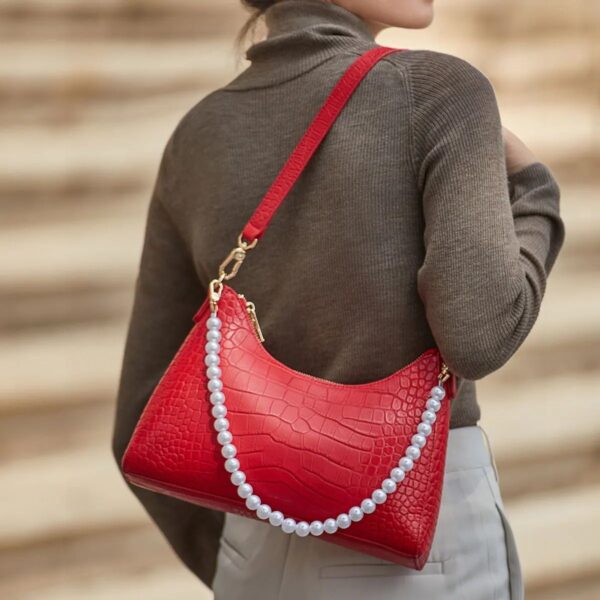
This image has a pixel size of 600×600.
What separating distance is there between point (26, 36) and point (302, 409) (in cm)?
87

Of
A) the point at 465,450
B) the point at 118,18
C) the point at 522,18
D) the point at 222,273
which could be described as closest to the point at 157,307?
the point at 222,273

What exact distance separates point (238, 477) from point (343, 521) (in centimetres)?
8

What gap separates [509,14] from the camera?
1.68 metres

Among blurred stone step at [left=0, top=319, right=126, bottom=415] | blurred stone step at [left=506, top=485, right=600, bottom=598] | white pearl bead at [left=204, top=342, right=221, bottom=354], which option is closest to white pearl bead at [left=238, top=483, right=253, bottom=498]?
white pearl bead at [left=204, top=342, right=221, bottom=354]

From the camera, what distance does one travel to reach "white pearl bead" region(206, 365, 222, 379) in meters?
0.76

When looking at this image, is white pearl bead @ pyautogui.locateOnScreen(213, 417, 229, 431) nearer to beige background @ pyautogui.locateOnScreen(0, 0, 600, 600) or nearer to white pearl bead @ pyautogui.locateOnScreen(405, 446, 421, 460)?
white pearl bead @ pyautogui.locateOnScreen(405, 446, 421, 460)

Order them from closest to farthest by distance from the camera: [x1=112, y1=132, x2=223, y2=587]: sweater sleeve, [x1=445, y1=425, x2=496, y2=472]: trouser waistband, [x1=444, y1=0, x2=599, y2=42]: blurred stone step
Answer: [x1=445, y1=425, x2=496, y2=472]: trouser waistband < [x1=112, y1=132, x2=223, y2=587]: sweater sleeve < [x1=444, y1=0, x2=599, y2=42]: blurred stone step

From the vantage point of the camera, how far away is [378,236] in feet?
2.58

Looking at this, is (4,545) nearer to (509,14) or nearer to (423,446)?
(423,446)

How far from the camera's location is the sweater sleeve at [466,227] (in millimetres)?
730

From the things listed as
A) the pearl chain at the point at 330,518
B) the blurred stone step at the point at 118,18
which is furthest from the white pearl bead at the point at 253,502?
the blurred stone step at the point at 118,18

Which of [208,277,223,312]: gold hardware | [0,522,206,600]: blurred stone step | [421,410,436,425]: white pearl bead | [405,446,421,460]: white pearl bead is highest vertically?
[208,277,223,312]: gold hardware

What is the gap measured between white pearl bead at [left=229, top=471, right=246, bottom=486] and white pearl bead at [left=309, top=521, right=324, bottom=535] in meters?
0.06

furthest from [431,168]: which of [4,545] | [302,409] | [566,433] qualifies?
[566,433]
